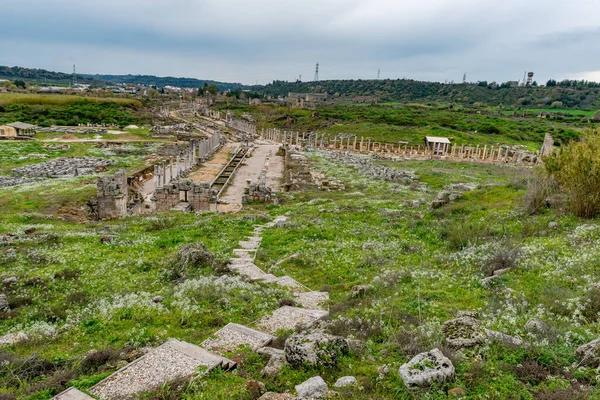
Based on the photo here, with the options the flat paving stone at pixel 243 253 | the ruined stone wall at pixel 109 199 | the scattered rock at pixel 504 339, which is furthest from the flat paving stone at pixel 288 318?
the ruined stone wall at pixel 109 199

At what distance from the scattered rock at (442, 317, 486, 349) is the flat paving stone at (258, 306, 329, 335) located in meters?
2.68

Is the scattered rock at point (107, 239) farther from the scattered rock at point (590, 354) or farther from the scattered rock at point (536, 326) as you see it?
the scattered rock at point (590, 354)

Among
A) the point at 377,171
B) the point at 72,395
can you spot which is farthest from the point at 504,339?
the point at 377,171

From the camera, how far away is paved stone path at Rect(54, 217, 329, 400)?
19.9ft

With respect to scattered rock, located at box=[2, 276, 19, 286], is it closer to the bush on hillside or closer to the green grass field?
the bush on hillside

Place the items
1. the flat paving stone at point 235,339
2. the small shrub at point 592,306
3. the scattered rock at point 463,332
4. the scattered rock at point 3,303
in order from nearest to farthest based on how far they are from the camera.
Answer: the scattered rock at point 463,332 → the small shrub at point 592,306 → the flat paving stone at point 235,339 → the scattered rock at point 3,303

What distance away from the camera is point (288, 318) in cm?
892

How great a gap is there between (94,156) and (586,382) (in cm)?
4932

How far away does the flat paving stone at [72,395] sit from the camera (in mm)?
5754

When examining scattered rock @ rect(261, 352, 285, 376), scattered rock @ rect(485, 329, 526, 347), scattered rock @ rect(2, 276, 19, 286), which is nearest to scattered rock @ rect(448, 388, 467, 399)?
scattered rock @ rect(485, 329, 526, 347)

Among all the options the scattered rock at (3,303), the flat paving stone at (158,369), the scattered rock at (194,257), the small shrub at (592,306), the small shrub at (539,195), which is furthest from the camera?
the small shrub at (539,195)

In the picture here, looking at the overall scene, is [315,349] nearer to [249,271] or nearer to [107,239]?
[249,271]

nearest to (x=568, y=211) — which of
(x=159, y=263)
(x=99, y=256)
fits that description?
(x=159, y=263)

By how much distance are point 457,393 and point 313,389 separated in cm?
194
